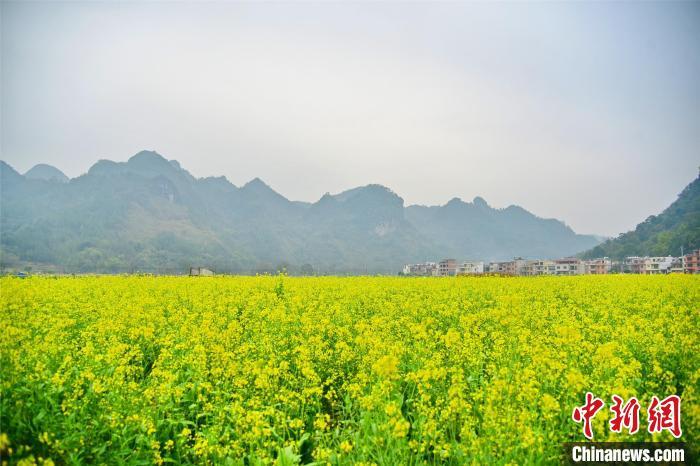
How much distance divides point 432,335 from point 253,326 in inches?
123

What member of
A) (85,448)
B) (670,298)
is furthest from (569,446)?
(670,298)

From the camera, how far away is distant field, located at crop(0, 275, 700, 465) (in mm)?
3986

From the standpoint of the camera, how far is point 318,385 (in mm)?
6055

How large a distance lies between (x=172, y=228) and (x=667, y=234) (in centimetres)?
11893

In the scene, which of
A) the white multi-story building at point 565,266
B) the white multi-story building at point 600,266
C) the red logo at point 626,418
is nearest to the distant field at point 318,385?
the red logo at point 626,418

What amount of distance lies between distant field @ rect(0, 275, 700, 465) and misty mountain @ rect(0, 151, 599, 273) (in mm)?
37291

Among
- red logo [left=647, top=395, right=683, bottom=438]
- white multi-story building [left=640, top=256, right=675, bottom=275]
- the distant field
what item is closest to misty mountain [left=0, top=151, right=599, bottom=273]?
white multi-story building [left=640, top=256, right=675, bottom=275]

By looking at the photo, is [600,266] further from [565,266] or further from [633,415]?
[633,415]

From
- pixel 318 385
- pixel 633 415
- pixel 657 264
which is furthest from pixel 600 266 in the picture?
pixel 633 415

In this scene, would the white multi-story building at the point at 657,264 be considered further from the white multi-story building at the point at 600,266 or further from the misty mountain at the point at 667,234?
the white multi-story building at the point at 600,266

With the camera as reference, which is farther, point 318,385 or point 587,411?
point 318,385

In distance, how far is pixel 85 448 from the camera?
13.7ft

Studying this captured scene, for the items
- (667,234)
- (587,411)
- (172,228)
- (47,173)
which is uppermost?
(47,173)

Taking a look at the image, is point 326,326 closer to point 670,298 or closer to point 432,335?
point 432,335
